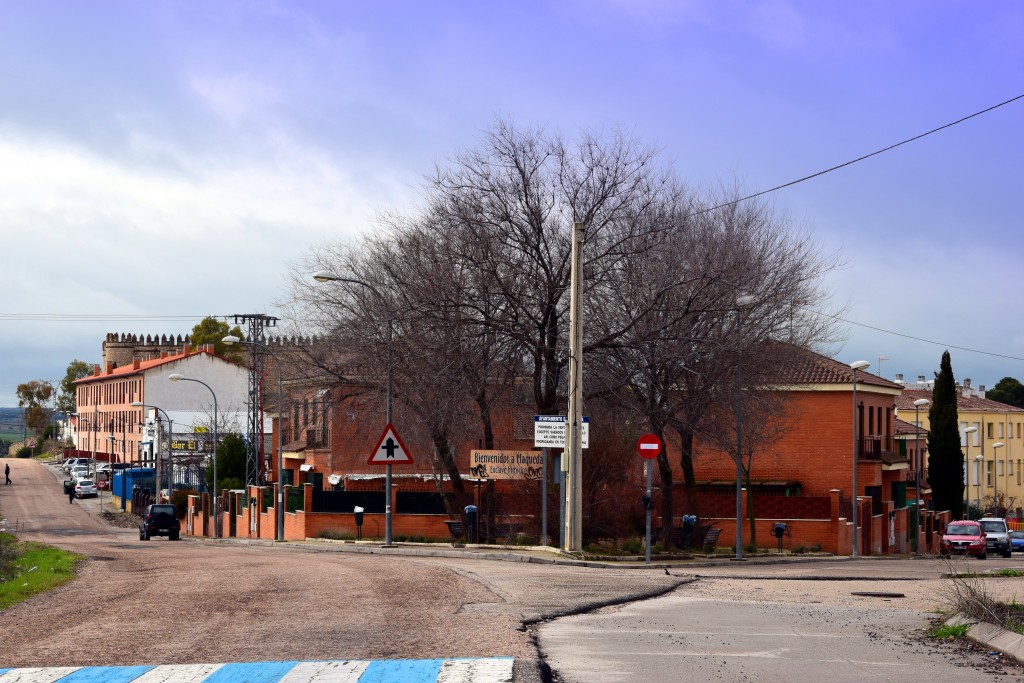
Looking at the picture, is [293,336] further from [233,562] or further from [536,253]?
[233,562]

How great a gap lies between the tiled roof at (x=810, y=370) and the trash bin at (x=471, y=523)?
374 inches

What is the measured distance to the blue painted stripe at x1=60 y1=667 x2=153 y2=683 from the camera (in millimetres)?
8844

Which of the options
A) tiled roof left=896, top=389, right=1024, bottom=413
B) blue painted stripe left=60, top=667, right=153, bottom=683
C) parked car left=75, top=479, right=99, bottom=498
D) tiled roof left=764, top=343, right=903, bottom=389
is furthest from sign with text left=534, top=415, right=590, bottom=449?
parked car left=75, top=479, right=99, bottom=498

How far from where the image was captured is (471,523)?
→ 30141 millimetres

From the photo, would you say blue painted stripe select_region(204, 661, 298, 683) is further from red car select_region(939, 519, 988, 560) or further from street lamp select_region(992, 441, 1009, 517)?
street lamp select_region(992, 441, 1009, 517)

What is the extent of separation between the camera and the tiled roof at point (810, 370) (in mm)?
33719

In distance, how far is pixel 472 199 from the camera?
2823 centimetres

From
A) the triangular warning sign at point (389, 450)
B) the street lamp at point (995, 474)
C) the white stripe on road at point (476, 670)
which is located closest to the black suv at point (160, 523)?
the triangular warning sign at point (389, 450)

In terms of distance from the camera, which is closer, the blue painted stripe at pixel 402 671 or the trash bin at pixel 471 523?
the blue painted stripe at pixel 402 671

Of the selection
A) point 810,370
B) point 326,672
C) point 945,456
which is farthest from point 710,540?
point 945,456

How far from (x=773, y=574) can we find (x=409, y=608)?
33.2ft

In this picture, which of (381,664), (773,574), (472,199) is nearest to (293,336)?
(472,199)

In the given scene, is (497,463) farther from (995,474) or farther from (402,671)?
(995,474)

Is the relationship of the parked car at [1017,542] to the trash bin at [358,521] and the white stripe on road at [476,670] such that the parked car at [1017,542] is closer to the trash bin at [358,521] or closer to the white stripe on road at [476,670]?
the trash bin at [358,521]
